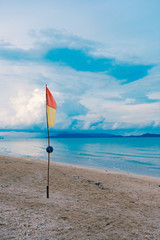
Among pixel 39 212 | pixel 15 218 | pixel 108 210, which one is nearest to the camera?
pixel 15 218

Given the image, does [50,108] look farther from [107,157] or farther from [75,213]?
[107,157]

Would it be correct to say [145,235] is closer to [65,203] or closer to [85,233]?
[85,233]

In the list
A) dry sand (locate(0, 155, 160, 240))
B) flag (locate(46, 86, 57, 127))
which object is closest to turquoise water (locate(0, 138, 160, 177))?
dry sand (locate(0, 155, 160, 240))

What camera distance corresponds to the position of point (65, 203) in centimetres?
827

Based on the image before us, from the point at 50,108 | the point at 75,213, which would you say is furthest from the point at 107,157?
the point at 75,213

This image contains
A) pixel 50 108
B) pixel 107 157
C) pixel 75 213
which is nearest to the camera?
pixel 75 213

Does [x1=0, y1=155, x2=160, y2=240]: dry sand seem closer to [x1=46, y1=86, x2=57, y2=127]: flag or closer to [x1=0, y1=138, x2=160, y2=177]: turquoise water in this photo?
[x1=46, y1=86, x2=57, y2=127]: flag

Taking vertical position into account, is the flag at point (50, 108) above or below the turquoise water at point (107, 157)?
above

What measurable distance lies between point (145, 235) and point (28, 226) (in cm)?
345

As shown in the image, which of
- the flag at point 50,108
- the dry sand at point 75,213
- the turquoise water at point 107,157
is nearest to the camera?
the dry sand at point 75,213

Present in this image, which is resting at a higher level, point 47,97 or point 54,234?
point 47,97

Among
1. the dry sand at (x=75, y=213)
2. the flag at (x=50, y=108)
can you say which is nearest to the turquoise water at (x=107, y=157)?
the dry sand at (x=75, y=213)

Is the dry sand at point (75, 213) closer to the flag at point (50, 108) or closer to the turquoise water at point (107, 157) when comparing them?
the flag at point (50, 108)

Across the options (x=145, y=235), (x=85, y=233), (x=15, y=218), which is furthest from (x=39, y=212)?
(x=145, y=235)
